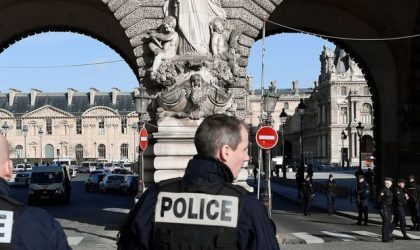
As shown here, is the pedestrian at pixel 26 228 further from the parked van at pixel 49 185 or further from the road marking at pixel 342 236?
the parked van at pixel 49 185

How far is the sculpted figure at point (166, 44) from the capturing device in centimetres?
1870

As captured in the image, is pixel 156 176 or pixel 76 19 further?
pixel 76 19

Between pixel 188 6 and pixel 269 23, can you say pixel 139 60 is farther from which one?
pixel 269 23

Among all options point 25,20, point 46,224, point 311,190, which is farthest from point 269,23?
point 46,224

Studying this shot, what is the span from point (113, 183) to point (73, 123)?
313 ft

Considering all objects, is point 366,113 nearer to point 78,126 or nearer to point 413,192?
point 78,126

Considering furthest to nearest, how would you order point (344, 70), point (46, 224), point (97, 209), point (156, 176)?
point (344, 70), point (97, 209), point (156, 176), point (46, 224)

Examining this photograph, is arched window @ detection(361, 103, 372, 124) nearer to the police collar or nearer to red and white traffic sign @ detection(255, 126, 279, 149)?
red and white traffic sign @ detection(255, 126, 279, 149)

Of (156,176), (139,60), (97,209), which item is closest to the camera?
(156,176)

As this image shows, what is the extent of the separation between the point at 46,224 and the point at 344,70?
5438 inches

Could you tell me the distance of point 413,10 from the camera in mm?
25781

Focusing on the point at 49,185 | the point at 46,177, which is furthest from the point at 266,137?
the point at 46,177

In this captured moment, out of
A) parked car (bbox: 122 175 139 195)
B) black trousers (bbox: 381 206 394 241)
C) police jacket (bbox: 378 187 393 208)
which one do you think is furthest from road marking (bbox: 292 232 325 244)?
parked car (bbox: 122 175 139 195)

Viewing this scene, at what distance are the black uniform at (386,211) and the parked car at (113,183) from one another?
1250 inches
